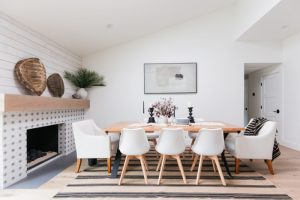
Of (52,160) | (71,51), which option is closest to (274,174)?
(52,160)

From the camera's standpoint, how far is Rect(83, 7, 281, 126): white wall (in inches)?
210

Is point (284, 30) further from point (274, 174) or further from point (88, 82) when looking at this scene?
point (88, 82)

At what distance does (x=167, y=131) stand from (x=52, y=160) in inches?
93.9

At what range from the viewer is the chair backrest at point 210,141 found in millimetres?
2721

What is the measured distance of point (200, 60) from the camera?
17.6ft

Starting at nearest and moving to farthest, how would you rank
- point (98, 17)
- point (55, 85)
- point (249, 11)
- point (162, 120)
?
1. point (162, 120)
2. point (98, 17)
3. point (55, 85)
4. point (249, 11)

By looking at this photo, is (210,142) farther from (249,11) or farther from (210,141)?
(249,11)

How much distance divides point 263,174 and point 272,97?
3134 millimetres

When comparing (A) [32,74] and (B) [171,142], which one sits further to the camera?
(A) [32,74]

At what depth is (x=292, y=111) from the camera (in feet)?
16.0

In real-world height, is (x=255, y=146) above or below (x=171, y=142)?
below

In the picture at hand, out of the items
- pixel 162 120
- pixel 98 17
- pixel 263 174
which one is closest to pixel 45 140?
pixel 162 120

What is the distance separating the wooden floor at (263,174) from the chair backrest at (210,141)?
0.87 meters

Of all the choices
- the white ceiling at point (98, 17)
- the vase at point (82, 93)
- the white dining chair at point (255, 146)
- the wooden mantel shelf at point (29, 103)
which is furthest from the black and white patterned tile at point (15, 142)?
the white dining chair at point (255, 146)
